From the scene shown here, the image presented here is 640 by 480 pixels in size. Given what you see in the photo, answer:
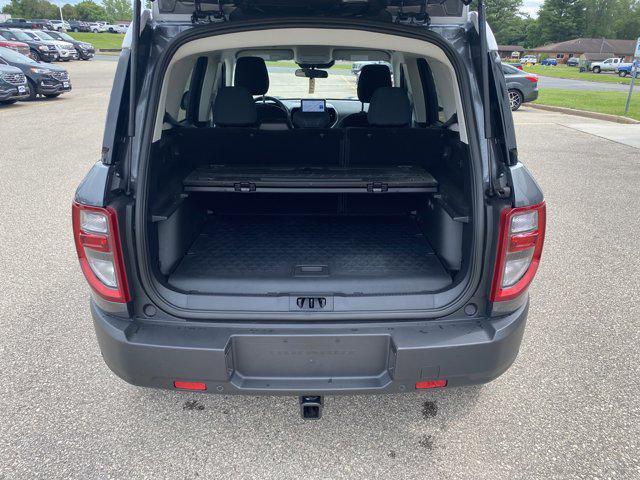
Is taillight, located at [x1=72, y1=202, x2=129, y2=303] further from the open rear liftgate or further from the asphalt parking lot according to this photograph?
the asphalt parking lot

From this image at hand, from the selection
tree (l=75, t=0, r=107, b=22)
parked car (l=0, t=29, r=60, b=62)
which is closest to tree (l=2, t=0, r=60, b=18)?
tree (l=75, t=0, r=107, b=22)

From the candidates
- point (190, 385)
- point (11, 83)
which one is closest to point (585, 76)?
point (11, 83)

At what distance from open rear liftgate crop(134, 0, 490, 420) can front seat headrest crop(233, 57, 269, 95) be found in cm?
128

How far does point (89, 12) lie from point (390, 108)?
324 feet

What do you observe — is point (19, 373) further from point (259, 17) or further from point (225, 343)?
point (259, 17)

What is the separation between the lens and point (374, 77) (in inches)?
145

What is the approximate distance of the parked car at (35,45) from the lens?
21.9m

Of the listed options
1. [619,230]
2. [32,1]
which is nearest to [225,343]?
[619,230]

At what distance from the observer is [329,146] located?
2.93 metres

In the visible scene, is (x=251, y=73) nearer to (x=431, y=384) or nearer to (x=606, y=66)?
(x=431, y=384)

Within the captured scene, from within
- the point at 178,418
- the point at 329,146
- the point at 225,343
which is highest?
the point at 329,146

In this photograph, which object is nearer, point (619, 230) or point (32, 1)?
point (619, 230)

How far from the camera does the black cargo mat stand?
1.99 m

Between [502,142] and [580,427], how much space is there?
4.57 feet
